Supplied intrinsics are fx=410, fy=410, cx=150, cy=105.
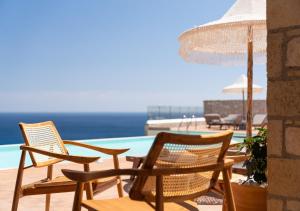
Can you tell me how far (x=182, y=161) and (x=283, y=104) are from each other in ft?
2.08

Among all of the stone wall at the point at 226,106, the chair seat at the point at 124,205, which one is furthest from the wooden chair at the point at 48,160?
the stone wall at the point at 226,106

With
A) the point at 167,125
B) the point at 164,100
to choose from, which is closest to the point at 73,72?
the point at 164,100

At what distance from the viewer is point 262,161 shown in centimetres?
266

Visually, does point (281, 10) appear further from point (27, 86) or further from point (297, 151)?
point (27, 86)

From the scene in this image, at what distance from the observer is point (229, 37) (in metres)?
4.57

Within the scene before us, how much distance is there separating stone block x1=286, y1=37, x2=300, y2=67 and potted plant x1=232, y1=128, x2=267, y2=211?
684 mm

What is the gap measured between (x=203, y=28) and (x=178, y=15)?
4803 centimetres

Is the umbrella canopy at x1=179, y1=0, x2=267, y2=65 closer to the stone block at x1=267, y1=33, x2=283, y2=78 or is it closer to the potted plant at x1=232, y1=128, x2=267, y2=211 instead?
the potted plant at x1=232, y1=128, x2=267, y2=211

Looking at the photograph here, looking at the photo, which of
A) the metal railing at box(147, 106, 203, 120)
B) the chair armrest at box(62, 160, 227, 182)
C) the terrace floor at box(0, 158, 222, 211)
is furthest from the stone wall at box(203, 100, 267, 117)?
the chair armrest at box(62, 160, 227, 182)

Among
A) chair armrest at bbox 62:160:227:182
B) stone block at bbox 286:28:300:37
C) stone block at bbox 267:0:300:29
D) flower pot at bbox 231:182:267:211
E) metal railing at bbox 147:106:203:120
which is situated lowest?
metal railing at bbox 147:106:203:120

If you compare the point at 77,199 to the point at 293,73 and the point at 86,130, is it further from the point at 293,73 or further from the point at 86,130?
the point at 86,130

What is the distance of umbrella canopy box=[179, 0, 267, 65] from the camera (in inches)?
166

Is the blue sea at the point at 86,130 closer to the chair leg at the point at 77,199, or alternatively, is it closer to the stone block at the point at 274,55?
the chair leg at the point at 77,199

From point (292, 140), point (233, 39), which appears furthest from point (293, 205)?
point (233, 39)
